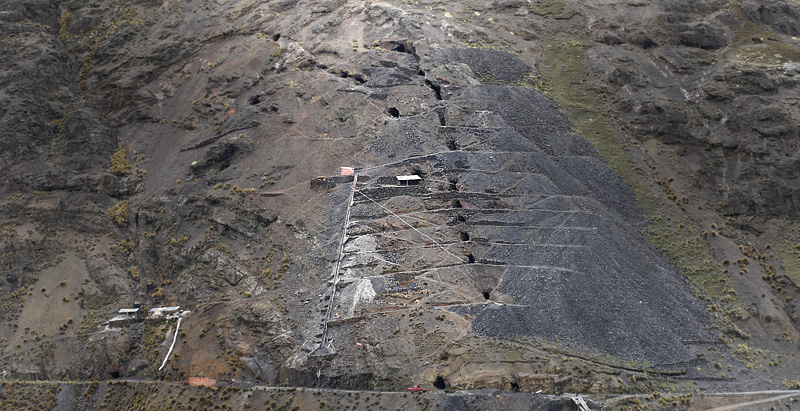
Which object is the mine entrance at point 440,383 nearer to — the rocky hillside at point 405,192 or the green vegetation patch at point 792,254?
the rocky hillside at point 405,192

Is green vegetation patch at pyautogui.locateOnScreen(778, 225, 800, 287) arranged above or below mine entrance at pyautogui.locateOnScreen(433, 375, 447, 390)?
below

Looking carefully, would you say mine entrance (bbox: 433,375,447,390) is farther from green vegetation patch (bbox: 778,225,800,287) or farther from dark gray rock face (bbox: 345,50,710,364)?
green vegetation patch (bbox: 778,225,800,287)

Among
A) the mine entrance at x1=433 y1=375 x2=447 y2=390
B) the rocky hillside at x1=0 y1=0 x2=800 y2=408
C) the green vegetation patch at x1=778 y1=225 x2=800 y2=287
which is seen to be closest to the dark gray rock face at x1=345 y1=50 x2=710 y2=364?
the rocky hillside at x1=0 y1=0 x2=800 y2=408

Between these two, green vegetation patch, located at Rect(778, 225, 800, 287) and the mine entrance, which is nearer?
the mine entrance

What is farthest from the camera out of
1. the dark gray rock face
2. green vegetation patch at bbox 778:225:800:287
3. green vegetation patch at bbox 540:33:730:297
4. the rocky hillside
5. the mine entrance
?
green vegetation patch at bbox 540:33:730:297

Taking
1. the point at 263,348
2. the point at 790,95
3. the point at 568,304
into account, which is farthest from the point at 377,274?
the point at 790,95

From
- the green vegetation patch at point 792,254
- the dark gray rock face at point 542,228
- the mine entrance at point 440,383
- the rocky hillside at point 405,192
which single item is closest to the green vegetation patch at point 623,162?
the rocky hillside at point 405,192

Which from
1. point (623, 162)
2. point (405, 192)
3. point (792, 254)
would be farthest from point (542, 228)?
point (792, 254)

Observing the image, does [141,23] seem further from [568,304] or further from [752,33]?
[752,33]

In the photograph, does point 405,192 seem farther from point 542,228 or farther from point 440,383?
point 440,383
